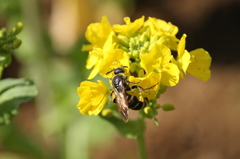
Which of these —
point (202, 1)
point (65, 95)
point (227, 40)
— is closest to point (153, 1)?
point (202, 1)

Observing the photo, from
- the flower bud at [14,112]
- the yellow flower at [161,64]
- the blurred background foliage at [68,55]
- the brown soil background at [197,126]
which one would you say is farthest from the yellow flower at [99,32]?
the brown soil background at [197,126]

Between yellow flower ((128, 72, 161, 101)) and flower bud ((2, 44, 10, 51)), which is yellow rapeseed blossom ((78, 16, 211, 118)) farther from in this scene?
flower bud ((2, 44, 10, 51))

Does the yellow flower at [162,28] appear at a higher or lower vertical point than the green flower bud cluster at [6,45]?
higher

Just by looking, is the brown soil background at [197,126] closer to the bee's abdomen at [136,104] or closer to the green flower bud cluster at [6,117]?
the green flower bud cluster at [6,117]

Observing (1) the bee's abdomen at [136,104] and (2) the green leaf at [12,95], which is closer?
(1) the bee's abdomen at [136,104]

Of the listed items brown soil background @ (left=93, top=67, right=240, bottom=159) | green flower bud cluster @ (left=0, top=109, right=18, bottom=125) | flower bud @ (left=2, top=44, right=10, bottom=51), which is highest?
flower bud @ (left=2, top=44, right=10, bottom=51)

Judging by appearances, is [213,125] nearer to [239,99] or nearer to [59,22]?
[239,99]

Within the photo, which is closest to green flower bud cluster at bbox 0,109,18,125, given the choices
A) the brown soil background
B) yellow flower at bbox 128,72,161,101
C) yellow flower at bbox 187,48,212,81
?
yellow flower at bbox 128,72,161,101
